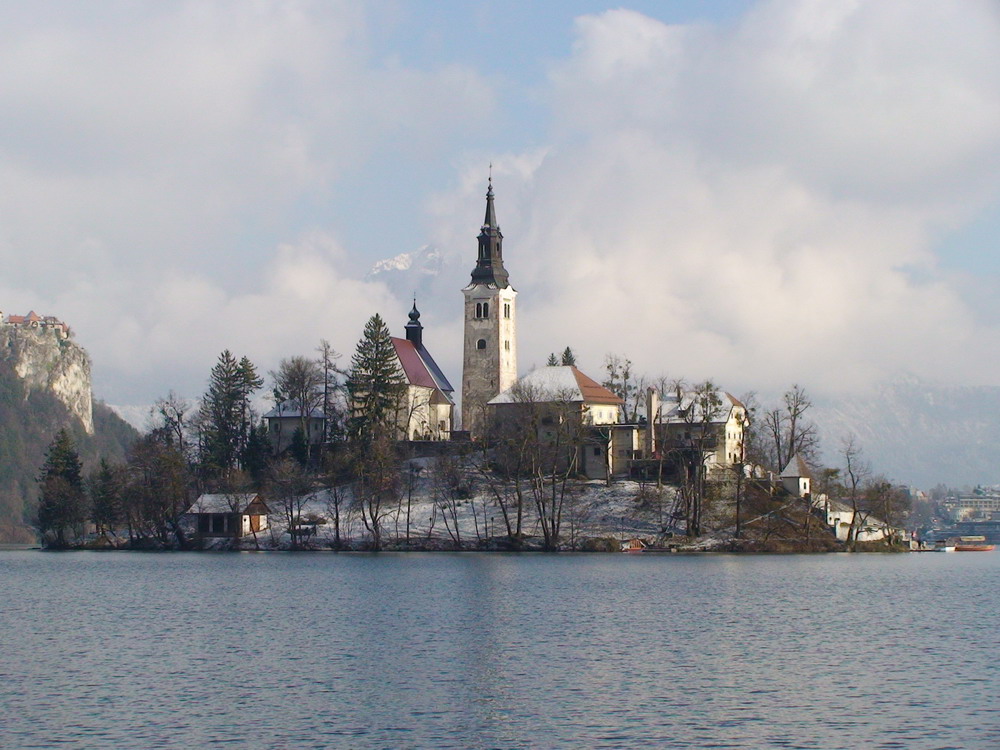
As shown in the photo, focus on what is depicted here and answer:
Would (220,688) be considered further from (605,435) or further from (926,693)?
(605,435)

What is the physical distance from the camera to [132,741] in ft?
106

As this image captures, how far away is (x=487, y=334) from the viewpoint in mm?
137625

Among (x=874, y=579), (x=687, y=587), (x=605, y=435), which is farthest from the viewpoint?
(x=605, y=435)

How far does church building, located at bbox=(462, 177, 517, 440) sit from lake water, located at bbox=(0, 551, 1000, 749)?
57.3 metres

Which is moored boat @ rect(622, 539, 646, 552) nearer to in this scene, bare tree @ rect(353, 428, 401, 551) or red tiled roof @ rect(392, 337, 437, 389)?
bare tree @ rect(353, 428, 401, 551)

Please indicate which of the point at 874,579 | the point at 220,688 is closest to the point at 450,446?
the point at 874,579

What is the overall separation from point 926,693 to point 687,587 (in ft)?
111

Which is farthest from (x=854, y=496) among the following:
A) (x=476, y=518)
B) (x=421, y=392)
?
(x=421, y=392)

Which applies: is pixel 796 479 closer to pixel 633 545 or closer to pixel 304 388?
pixel 633 545

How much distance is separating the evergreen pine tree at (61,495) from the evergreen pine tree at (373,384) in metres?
26.0

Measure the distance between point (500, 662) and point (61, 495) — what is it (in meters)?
88.2

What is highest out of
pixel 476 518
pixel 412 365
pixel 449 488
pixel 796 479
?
pixel 412 365

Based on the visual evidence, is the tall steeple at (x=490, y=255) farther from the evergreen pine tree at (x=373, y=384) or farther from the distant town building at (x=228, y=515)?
A: the distant town building at (x=228, y=515)

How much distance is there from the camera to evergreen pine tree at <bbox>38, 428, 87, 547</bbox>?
124 metres
